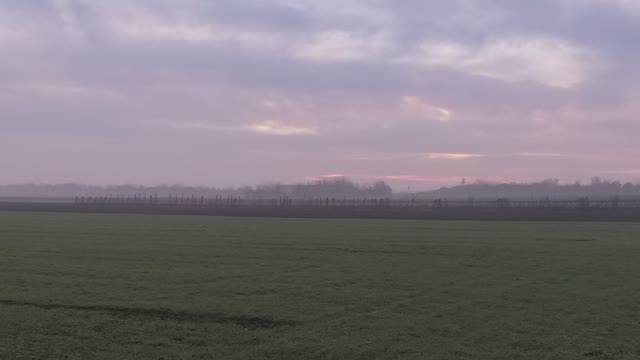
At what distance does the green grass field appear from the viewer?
1093 centimetres

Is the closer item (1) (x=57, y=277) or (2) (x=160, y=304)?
(2) (x=160, y=304)

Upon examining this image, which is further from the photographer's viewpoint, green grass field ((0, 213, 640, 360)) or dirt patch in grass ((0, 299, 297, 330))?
dirt patch in grass ((0, 299, 297, 330))

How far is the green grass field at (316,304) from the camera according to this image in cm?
1093

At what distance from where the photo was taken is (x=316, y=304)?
47.5ft

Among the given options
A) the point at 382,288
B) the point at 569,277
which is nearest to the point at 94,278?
the point at 382,288

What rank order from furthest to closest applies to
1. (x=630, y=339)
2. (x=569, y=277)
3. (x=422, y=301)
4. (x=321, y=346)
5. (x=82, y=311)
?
(x=569, y=277) → (x=422, y=301) → (x=82, y=311) → (x=630, y=339) → (x=321, y=346)

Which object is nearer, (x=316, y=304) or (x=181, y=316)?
(x=181, y=316)

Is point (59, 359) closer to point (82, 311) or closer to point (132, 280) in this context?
point (82, 311)

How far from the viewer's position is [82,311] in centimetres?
1330

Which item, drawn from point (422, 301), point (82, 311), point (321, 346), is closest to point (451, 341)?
point (321, 346)

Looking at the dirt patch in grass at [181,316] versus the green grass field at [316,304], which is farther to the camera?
the dirt patch in grass at [181,316]

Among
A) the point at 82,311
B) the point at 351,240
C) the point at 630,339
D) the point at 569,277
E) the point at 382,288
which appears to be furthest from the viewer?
the point at 351,240

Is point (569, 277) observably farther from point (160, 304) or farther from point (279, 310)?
point (160, 304)

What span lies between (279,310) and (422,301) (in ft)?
12.3
